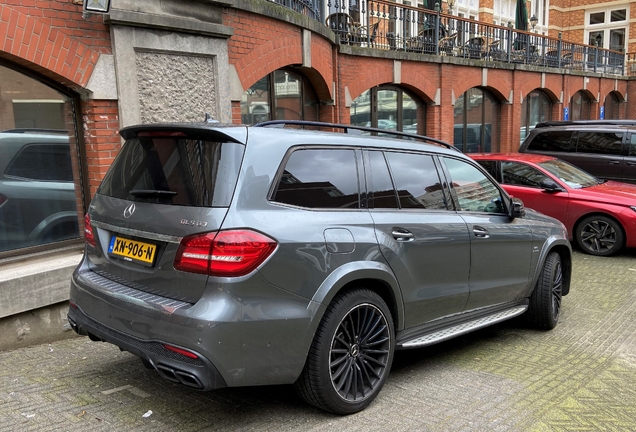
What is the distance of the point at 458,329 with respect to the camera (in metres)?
4.21

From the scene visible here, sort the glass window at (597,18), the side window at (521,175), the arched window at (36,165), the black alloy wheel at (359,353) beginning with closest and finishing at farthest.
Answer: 1. the black alloy wheel at (359,353)
2. the arched window at (36,165)
3. the side window at (521,175)
4. the glass window at (597,18)

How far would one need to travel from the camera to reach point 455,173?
4523 millimetres

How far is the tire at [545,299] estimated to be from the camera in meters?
5.12

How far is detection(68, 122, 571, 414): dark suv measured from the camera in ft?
9.45

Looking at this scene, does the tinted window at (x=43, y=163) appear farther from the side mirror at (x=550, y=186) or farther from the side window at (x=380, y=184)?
the side mirror at (x=550, y=186)

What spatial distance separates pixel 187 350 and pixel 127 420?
881mm

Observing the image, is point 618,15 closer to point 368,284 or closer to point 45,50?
point 45,50

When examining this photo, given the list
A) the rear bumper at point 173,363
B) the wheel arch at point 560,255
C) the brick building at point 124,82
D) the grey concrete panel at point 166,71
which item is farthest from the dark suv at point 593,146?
the rear bumper at point 173,363

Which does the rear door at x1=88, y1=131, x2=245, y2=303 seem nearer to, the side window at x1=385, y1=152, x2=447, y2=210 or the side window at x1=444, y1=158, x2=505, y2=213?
the side window at x1=385, y1=152, x2=447, y2=210

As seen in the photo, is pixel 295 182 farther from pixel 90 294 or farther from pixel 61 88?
pixel 61 88

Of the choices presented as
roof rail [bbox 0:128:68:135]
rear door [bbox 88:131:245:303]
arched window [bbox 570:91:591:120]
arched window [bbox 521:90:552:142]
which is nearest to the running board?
rear door [bbox 88:131:245:303]

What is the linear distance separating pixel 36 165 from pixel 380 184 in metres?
3.39

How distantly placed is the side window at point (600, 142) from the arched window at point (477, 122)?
15.0 feet

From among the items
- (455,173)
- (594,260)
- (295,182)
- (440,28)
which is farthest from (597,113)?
(295,182)
